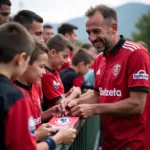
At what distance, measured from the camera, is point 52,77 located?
4395 mm

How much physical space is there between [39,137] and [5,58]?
86 cm

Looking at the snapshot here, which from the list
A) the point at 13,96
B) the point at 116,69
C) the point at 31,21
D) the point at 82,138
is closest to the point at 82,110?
the point at 116,69

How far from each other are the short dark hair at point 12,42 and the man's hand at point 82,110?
1436 millimetres

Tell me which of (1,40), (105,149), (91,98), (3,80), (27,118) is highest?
(1,40)

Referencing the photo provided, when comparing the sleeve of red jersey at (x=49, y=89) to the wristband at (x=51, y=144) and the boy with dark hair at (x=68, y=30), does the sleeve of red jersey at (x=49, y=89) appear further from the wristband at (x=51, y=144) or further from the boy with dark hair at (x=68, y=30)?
the boy with dark hair at (x=68, y=30)

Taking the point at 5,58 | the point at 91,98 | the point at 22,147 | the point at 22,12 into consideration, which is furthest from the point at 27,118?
the point at 22,12

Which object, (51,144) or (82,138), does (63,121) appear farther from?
(82,138)

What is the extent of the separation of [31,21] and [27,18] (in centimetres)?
7

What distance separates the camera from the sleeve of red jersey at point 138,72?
3736 millimetres

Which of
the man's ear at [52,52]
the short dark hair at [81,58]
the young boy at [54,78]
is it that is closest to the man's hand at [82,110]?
the young boy at [54,78]

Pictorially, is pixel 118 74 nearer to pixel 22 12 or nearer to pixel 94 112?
pixel 94 112

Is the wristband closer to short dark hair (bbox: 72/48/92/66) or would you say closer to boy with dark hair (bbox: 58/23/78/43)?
short dark hair (bbox: 72/48/92/66)

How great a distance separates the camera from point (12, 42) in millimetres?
2375

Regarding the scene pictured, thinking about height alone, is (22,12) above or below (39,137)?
above
